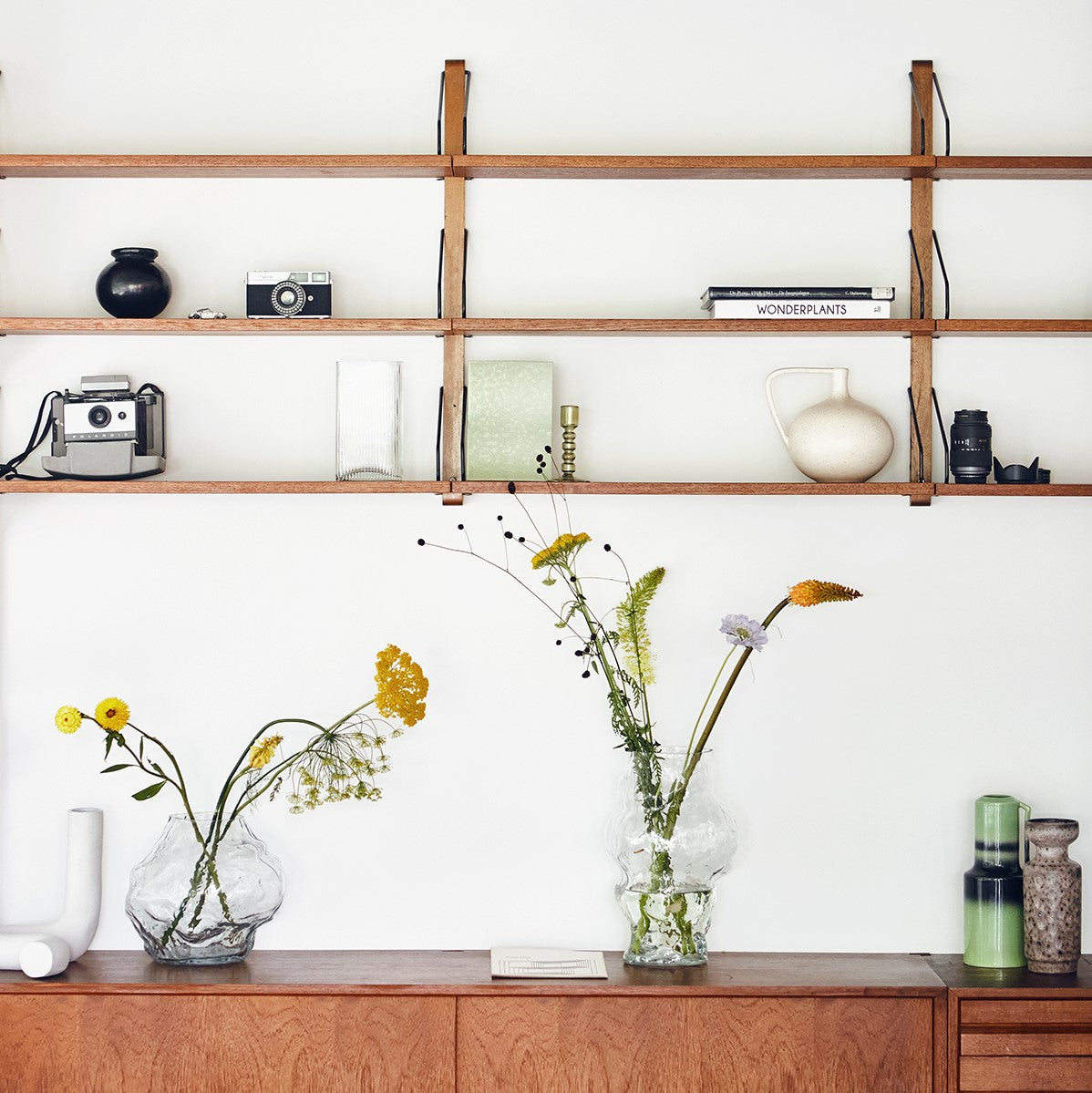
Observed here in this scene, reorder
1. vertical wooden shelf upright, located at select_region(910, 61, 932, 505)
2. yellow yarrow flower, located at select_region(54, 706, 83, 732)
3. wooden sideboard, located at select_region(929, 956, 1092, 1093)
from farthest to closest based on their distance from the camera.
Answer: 1. vertical wooden shelf upright, located at select_region(910, 61, 932, 505)
2. yellow yarrow flower, located at select_region(54, 706, 83, 732)
3. wooden sideboard, located at select_region(929, 956, 1092, 1093)

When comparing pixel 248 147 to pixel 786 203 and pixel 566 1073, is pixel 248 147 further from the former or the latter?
pixel 566 1073

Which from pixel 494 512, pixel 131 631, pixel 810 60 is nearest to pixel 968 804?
pixel 494 512

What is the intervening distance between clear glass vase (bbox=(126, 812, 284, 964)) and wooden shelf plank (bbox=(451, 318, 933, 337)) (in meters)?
1.08

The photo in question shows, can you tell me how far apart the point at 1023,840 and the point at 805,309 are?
1114 millimetres

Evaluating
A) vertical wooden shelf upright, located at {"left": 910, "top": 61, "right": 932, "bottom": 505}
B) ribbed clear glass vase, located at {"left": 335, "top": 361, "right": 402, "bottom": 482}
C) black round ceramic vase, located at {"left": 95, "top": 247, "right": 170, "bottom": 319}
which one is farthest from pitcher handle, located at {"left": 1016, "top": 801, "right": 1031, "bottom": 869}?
black round ceramic vase, located at {"left": 95, "top": 247, "right": 170, "bottom": 319}

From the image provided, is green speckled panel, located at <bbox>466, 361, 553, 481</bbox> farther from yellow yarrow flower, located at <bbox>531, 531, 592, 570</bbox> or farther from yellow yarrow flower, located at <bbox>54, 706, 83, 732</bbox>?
yellow yarrow flower, located at <bbox>54, 706, 83, 732</bbox>

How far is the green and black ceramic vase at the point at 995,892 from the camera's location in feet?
7.52

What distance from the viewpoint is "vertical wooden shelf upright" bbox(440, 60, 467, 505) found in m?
2.44

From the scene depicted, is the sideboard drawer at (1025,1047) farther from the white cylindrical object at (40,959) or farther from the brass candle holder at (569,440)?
the white cylindrical object at (40,959)

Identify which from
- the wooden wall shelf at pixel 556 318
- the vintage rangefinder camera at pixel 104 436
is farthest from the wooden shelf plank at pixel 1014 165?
the vintage rangefinder camera at pixel 104 436

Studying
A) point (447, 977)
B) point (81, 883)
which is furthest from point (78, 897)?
point (447, 977)

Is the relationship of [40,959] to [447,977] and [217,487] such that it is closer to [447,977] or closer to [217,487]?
[447,977]

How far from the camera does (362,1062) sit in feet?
7.06

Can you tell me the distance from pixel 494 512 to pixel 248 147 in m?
0.90
